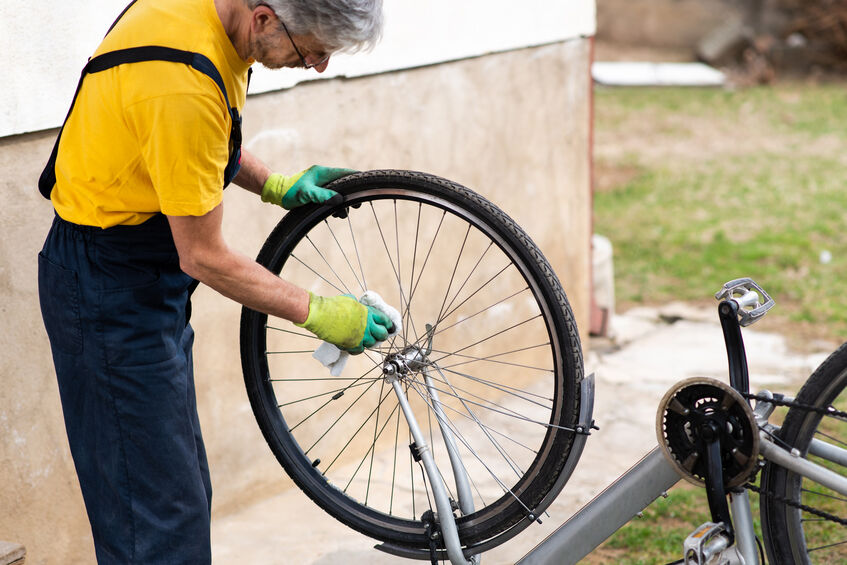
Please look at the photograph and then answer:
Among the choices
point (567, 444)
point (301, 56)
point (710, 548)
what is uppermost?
point (301, 56)

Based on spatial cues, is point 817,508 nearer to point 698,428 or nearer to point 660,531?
point 660,531

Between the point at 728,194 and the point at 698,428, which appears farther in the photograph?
the point at 728,194

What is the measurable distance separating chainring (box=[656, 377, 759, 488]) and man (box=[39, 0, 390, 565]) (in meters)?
0.71

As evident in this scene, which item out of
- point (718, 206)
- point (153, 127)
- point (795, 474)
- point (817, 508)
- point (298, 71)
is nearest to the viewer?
point (153, 127)

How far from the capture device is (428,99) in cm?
400

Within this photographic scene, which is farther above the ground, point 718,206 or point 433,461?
point 433,461

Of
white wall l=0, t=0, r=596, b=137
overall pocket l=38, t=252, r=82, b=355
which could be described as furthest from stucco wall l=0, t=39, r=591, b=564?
overall pocket l=38, t=252, r=82, b=355

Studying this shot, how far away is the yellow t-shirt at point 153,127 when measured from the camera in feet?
6.10

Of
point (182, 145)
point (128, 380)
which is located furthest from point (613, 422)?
point (182, 145)

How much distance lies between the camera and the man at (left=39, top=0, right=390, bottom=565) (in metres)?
1.89

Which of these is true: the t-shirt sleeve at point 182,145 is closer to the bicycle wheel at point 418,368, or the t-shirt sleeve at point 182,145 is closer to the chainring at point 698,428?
the bicycle wheel at point 418,368

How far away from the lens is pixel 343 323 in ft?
7.11

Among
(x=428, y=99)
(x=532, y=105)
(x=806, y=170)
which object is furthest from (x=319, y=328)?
(x=806, y=170)

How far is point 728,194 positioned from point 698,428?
20.1 feet
